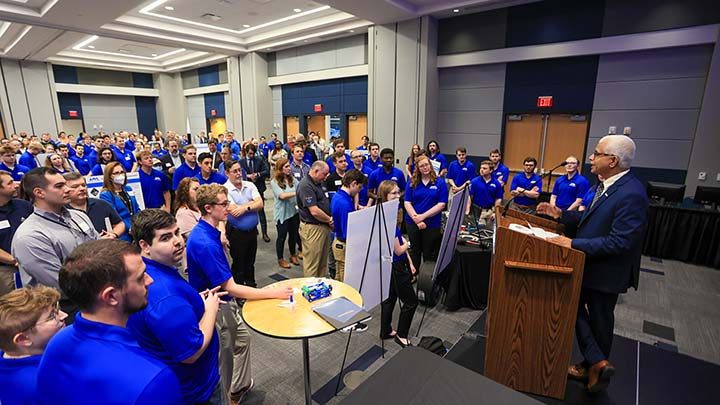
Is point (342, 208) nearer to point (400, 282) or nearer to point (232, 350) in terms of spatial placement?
point (400, 282)

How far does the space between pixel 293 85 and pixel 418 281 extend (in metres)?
10.3

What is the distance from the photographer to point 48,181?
88.1 inches

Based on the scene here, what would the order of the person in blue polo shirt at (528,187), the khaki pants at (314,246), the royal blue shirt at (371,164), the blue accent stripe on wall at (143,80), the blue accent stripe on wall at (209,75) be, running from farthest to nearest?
the blue accent stripe on wall at (143,80), the blue accent stripe on wall at (209,75), the royal blue shirt at (371,164), the person in blue polo shirt at (528,187), the khaki pants at (314,246)

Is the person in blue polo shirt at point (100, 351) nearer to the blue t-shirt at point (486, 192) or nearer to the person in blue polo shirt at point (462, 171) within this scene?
the blue t-shirt at point (486, 192)

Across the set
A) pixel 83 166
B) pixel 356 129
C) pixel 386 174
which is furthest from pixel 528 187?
pixel 83 166

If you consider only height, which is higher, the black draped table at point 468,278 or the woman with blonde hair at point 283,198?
the woman with blonde hair at point 283,198

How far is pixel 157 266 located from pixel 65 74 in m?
18.8

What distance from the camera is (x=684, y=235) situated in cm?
513

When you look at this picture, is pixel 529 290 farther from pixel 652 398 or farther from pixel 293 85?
pixel 293 85

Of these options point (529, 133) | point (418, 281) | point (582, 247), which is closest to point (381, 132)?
point (529, 133)

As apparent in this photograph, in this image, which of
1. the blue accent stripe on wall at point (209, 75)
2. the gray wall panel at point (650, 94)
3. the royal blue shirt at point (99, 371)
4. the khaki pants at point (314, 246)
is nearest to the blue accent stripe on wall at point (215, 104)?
the blue accent stripe on wall at point (209, 75)

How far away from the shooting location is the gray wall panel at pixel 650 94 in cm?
608

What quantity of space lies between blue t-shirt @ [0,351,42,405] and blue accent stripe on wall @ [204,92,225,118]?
15392mm

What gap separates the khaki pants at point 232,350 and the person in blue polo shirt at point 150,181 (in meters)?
2.98
